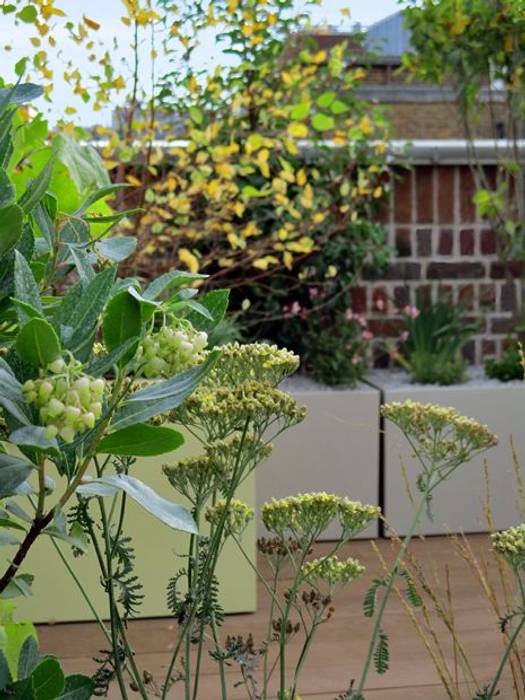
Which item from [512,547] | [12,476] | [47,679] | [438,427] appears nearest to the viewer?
[12,476]

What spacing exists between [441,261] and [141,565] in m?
2.25

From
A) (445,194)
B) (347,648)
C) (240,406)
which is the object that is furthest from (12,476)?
(445,194)

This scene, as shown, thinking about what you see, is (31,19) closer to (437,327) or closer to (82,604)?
(82,604)

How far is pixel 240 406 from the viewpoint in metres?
1.59

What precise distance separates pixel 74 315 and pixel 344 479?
3.42m

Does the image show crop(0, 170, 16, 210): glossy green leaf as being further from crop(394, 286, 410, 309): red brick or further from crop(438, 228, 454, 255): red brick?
crop(438, 228, 454, 255): red brick

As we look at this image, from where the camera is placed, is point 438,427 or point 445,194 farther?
point 445,194

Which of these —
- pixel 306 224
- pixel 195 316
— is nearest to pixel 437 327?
pixel 306 224

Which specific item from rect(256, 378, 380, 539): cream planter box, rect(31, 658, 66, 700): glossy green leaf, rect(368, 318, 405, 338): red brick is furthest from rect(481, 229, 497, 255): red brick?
rect(31, 658, 66, 700): glossy green leaf

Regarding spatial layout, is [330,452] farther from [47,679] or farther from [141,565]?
[47,679]

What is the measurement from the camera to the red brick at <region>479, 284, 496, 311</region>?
5.21 m

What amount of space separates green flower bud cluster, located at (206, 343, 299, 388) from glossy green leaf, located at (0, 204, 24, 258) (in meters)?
0.59

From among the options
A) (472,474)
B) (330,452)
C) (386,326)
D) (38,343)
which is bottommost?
(472,474)

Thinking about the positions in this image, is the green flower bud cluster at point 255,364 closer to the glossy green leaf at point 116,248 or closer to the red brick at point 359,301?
the glossy green leaf at point 116,248
